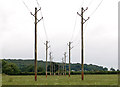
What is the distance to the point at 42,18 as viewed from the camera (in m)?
38.8

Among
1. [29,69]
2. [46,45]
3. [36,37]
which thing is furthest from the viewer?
[29,69]

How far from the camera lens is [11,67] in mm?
167500

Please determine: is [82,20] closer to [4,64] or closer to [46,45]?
[46,45]

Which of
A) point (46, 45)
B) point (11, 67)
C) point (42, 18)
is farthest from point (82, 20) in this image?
point (11, 67)

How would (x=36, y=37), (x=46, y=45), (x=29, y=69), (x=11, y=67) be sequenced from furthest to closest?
(x=29, y=69)
(x=11, y=67)
(x=46, y=45)
(x=36, y=37)

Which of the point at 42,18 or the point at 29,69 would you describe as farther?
the point at 29,69

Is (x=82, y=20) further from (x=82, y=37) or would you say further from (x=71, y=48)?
(x=71, y=48)

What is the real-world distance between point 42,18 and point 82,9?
246 inches

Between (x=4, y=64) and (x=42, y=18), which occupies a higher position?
(x=42, y=18)

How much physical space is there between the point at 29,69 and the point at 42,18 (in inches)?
5856

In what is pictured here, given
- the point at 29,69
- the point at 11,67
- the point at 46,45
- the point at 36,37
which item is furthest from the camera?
the point at 29,69

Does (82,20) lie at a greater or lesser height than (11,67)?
greater

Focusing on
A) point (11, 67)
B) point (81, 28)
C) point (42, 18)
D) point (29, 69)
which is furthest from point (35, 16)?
point (29, 69)

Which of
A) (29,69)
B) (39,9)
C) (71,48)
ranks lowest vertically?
(29,69)
